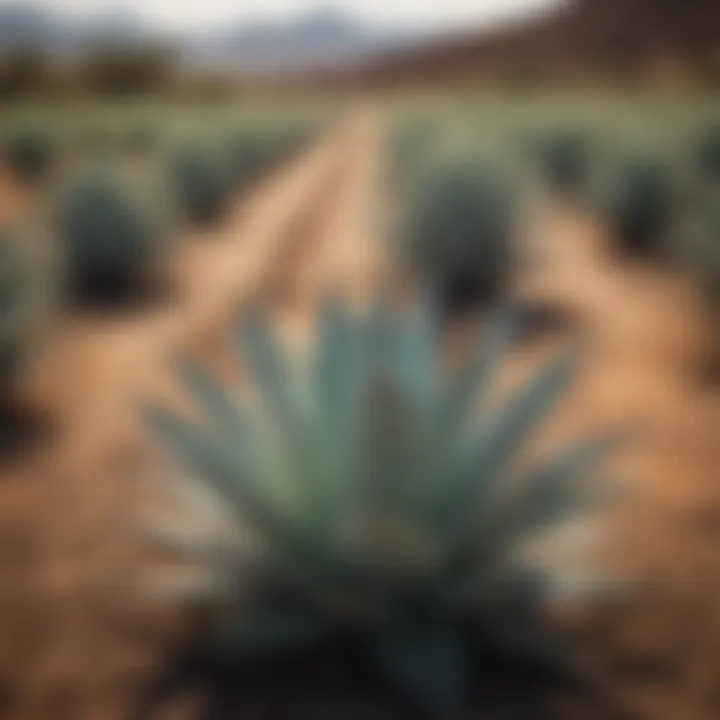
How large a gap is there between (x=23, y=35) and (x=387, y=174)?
704mm

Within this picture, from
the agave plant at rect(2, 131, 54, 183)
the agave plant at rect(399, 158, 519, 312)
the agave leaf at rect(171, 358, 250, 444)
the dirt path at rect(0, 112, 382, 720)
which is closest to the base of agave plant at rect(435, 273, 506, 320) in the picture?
the agave plant at rect(399, 158, 519, 312)

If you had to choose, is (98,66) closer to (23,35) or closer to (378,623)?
(23,35)

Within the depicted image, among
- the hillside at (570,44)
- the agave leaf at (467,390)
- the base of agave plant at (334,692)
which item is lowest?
the base of agave plant at (334,692)

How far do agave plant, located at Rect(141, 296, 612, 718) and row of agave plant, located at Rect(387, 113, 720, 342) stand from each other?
402mm

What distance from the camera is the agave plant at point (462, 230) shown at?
61.7 inches

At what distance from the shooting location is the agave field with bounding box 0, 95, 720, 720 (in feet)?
3.78

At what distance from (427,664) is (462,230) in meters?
0.87

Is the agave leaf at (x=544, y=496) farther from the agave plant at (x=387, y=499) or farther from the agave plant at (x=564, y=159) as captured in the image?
the agave plant at (x=564, y=159)

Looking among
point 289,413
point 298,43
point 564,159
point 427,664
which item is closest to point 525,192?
point 564,159

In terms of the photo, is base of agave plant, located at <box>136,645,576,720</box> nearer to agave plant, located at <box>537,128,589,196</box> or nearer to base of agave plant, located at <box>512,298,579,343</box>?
base of agave plant, located at <box>512,298,579,343</box>

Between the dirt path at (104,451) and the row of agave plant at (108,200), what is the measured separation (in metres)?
0.05

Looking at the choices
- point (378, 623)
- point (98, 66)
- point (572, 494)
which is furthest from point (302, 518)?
point (98, 66)

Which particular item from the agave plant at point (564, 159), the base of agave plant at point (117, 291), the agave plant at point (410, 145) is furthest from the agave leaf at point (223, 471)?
the agave plant at point (564, 159)

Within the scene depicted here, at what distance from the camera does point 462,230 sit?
176cm
